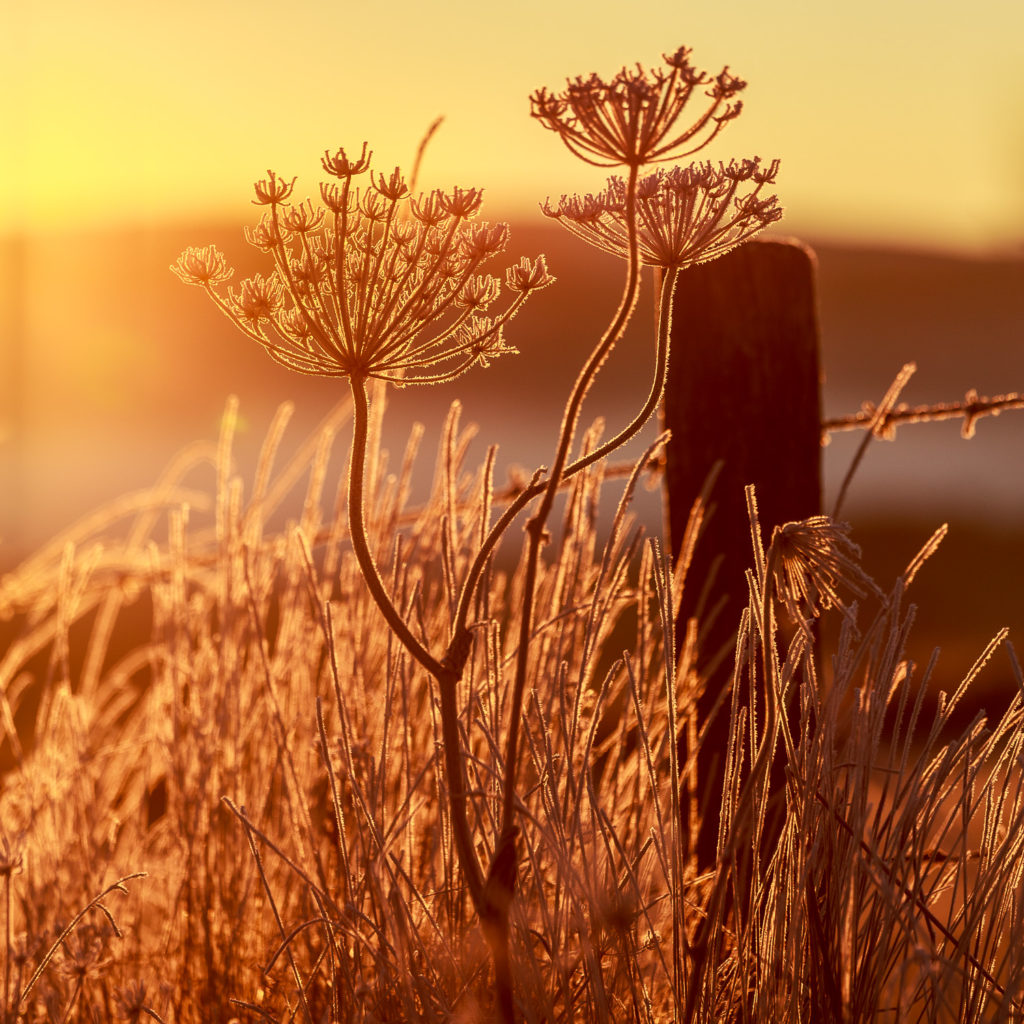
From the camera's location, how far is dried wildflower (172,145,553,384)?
1.09 metres

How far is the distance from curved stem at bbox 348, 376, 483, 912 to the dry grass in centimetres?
7

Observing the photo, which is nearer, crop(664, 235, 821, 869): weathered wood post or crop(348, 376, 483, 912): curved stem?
crop(348, 376, 483, 912): curved stem

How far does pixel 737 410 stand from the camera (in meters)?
2.11

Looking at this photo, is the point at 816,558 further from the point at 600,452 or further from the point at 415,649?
the point at 415,649

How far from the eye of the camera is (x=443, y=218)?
3.64 feet

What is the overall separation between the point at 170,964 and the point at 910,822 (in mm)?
1405

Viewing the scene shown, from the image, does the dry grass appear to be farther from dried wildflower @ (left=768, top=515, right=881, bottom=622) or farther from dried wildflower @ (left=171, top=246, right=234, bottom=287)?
dried wildflower @ (left=171, top=246, right=234, bottom=287)

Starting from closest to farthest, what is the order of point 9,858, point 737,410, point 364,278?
point 364,278
point 9,858
point 737,410

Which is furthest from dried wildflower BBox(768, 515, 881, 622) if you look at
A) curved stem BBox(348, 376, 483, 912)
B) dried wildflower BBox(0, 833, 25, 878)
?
dried wildflower BBox(0, 833, 25, 878)

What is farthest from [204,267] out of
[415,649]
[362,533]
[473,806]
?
[473,806]

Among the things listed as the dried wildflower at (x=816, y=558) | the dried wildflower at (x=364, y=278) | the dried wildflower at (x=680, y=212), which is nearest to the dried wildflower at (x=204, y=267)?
the dried wildflower at (x=364, y=278)

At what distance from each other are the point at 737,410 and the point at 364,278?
115 centimetres

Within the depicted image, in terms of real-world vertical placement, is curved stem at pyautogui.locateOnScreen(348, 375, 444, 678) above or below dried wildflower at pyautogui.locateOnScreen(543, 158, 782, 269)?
below

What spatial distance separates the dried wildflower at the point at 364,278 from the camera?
43.0 inches
